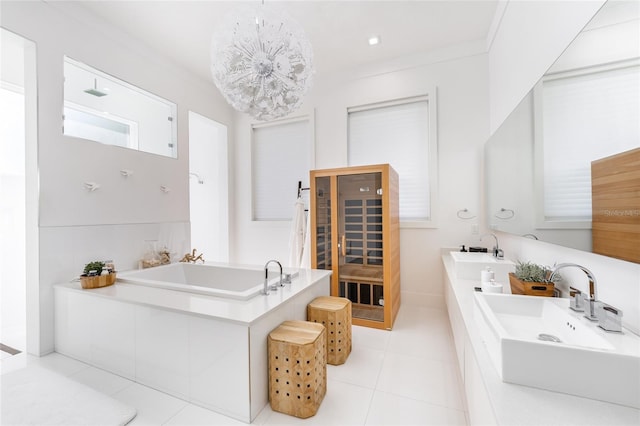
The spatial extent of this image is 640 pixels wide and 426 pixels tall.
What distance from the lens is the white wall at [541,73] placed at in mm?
1045

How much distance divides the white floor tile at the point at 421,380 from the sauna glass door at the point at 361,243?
2.35ft

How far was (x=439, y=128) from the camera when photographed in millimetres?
3154

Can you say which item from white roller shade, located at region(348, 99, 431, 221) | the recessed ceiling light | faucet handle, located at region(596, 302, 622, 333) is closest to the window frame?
white roller shade, located at region(348, 99, 431, 221)

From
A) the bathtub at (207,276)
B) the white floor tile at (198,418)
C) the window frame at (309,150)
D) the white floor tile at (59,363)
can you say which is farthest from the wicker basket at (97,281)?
the window frame at (309,150)

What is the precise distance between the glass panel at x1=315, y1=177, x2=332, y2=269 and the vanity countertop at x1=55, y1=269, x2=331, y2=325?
0.72 m

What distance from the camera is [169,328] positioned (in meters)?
1.69

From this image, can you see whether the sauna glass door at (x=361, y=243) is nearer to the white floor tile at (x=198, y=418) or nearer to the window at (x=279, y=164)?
the window at (x=279, y=164)

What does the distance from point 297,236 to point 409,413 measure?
7.37ft

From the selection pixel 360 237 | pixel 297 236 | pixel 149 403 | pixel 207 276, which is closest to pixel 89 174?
pixel 207 276

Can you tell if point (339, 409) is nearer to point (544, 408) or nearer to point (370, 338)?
point (370, 338)

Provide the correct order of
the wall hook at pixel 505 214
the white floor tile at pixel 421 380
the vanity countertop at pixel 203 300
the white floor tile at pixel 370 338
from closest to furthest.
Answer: the vanity countertop at pixel 203 300 < the white floor tile at pixel 421 380 < the wall hook at pixel 505 214 < the white floor tile at pixel 370 338

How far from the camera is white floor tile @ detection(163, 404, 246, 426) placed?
147 cm

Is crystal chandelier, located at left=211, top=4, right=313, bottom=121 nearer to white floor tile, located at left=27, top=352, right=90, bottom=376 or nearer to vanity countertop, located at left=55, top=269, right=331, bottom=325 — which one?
vanity countertop, located at left=55, top=269, right=331, bottom=325

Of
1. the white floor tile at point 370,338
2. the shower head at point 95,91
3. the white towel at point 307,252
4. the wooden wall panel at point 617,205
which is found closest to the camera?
the wooden wall panel at point 617,205
